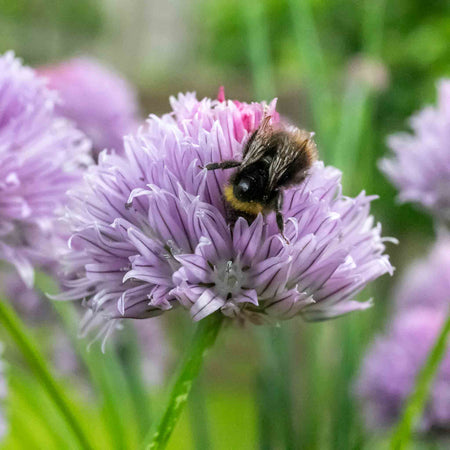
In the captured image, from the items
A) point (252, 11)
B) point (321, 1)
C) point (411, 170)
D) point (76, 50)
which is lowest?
point (411, 170)

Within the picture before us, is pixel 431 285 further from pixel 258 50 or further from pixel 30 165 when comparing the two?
pixel 30 165

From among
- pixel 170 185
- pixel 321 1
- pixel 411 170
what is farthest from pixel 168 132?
pixel 321 1

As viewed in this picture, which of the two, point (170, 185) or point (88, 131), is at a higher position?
point (88, 131)

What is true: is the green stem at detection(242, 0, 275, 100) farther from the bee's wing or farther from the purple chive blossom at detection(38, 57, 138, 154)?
the bee's wing

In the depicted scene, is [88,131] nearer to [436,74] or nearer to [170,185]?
[170,185]

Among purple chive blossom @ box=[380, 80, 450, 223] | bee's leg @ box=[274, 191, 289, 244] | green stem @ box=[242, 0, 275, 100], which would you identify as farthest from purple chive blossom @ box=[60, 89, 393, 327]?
green stem @ box=[242, 0, 275, 100]

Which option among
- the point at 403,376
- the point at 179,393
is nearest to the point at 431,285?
the point at 403,376

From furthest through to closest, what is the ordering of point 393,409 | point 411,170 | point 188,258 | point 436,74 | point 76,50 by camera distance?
point 76,50, point 436,74, point 393,409, point 411,170, point 188,258
